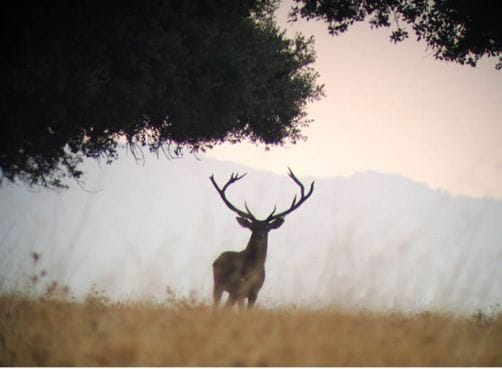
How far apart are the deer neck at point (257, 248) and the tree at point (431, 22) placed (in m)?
4.12

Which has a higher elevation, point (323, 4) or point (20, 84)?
point (323, 4)

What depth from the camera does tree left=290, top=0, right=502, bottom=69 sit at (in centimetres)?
911

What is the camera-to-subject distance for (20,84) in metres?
10.2

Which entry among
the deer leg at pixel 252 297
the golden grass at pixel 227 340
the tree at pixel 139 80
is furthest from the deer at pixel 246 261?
the golden grass at pixel 227 340

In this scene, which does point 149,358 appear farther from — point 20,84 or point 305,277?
point 20,84

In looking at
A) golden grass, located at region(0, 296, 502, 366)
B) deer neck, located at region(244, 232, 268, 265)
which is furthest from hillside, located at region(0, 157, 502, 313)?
deer neck, located at region(244, 232, 268, 265)

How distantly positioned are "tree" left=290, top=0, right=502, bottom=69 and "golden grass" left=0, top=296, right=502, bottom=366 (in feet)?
17.9

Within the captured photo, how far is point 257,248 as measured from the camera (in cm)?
1023

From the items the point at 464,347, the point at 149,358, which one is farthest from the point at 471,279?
the point at 149,358

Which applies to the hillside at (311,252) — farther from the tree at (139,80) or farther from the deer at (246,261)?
the tree at (139,80)

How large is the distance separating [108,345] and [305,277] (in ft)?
8.42

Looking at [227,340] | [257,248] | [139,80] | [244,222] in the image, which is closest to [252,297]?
[257,248]

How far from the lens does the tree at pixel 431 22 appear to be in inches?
359

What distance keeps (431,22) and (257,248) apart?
521 centimetres
